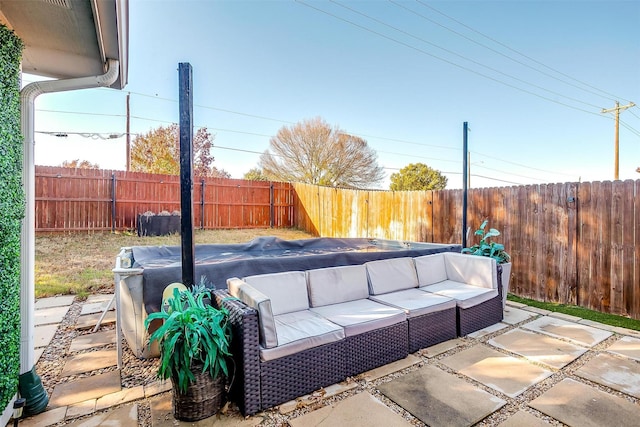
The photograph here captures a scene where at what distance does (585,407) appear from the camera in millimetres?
1938

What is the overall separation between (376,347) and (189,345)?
1.42 meters

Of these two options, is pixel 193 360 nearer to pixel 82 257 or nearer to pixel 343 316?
pixel 343 316

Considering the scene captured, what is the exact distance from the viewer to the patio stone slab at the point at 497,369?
87.4 inches

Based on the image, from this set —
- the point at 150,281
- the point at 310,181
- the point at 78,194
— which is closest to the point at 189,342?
the point at 150,281

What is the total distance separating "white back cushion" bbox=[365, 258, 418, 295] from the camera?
10.4 feet

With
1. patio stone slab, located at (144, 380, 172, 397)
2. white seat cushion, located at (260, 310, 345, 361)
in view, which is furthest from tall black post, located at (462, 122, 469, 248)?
patio stone slab, located at (144, 380, 172, 397)

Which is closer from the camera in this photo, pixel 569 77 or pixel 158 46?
pixel 158 46

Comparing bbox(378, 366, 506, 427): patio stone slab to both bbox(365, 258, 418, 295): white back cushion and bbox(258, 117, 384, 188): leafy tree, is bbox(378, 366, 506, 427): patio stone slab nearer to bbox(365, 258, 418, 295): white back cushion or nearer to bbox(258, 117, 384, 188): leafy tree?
bbox(365, 258, 418, 295): white back cushion

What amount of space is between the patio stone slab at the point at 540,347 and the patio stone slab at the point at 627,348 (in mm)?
269

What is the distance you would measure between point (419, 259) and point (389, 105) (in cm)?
890

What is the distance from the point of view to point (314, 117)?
46.9 ft

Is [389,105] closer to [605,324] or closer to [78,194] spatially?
[605,324]

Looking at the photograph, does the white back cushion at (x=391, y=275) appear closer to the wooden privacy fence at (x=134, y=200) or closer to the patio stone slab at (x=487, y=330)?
the patio stone slab at (x=487, y=330)

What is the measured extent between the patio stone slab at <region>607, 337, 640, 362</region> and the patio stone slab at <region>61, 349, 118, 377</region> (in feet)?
14.5
